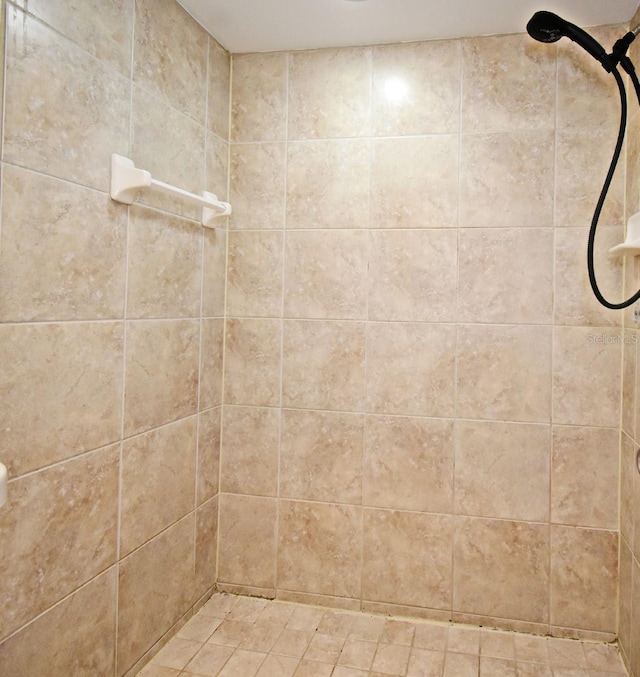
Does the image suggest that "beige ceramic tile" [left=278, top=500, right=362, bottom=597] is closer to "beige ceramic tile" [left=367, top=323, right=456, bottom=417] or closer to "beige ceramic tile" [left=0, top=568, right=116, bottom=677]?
"beige ceramic tile" [left=367, top=323, right=456, bottom=417]

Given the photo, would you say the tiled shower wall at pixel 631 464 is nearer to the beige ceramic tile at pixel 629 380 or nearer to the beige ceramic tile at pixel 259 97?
the beige ceramic tile at pixel 629 380

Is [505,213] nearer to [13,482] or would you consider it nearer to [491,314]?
[491,314]

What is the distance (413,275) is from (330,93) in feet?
2.28

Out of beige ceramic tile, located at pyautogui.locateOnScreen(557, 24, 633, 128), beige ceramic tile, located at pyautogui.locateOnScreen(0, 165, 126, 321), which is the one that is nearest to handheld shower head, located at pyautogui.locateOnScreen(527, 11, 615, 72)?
beige ceramic tile, located at pyautogui.locateOnScreen(557, 24, 633, 128)

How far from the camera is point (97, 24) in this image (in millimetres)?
1303

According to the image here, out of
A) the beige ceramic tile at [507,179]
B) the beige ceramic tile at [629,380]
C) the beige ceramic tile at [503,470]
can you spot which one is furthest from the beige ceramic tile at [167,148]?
the beige ceramic tile at [629,380]

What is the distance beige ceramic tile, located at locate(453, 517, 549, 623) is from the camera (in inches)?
69.2

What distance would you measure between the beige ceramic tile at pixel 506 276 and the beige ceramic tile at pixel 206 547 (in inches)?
42.9

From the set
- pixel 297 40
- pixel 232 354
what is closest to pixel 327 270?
pixel 232 354

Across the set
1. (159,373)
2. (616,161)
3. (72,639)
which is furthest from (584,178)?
(72,639)

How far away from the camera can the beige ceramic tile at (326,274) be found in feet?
6.19

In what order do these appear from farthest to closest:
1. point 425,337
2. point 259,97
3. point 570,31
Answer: point 259,97 → point 425,337 → point 570,31

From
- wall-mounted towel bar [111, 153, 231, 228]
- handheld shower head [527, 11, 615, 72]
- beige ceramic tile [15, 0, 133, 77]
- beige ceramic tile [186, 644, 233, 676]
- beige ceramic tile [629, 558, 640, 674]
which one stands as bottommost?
beige ceramic tile [186, 644, 233, 676]

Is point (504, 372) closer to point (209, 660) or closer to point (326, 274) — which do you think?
point (326, 274)
